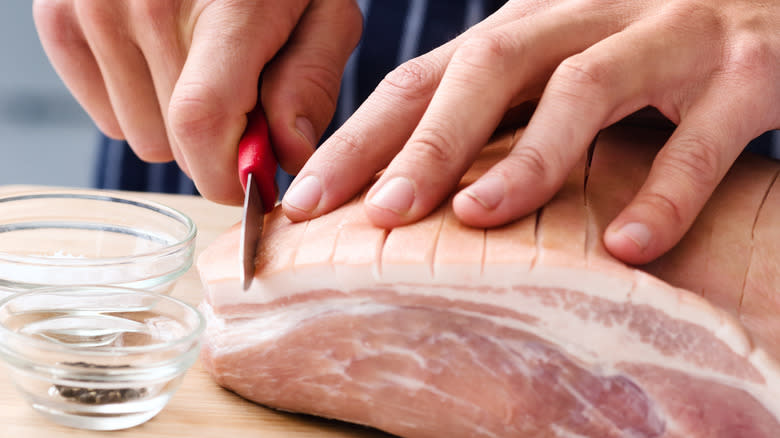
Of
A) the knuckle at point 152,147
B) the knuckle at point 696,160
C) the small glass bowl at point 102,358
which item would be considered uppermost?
the knuckle at point 696,160

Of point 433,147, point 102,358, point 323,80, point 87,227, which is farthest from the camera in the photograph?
point 323,80

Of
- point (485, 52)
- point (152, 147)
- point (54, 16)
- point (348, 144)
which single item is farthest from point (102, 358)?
point (54, 16)

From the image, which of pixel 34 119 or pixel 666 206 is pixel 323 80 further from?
pixel 34 119

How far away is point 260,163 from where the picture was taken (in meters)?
1.41

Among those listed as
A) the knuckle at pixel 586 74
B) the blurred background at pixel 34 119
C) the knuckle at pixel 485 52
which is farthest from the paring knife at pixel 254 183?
the blurred background at pixel 34 119

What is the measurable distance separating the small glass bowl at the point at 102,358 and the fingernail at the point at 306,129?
0.54m

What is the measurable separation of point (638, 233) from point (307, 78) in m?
0.86

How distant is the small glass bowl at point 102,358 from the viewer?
1.05m

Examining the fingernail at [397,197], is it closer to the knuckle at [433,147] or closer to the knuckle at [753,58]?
the knuckle at [433,147]

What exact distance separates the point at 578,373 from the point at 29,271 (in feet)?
2.96

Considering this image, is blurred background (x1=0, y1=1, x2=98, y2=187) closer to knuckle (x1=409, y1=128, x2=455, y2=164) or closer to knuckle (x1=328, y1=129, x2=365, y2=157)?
knuckle (x1=328, y1=129, x2=365, y2=157)

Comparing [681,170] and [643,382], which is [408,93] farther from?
[643,382]

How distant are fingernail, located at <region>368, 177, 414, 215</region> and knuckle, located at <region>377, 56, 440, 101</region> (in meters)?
0.25

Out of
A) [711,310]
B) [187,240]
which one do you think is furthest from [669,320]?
[187,240]
